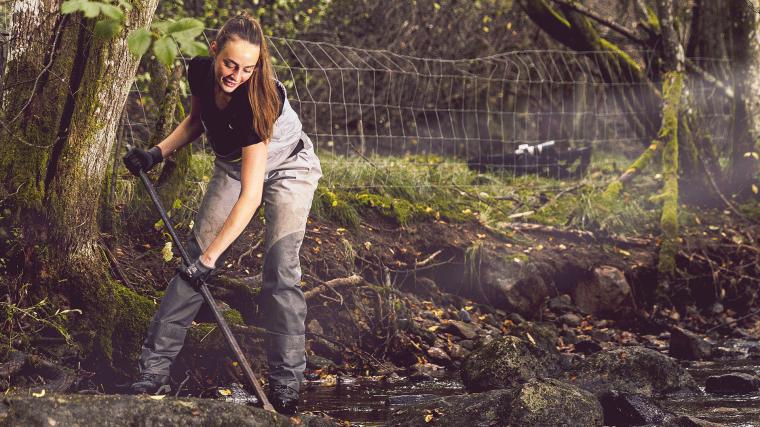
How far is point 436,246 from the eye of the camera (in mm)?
7086

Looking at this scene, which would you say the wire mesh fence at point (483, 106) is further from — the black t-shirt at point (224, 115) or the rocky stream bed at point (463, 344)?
the black t-shirt at point (224, 115)

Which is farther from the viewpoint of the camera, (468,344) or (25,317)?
(468,344)

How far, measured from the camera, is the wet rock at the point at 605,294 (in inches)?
282

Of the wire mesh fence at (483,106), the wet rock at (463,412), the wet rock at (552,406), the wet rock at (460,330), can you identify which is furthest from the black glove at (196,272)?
the wire mesh fence at (483,106)

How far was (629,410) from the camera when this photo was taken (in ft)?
14.2

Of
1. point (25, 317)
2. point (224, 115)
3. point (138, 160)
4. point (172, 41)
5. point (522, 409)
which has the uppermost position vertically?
point (172, 41)

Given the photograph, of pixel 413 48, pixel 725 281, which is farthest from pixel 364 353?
pixel 413 48

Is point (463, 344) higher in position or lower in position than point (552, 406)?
lower

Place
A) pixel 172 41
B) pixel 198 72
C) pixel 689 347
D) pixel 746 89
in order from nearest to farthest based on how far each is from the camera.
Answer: pixel 172 41
pixel 198 72
pixel 689 347
pixel 746 89

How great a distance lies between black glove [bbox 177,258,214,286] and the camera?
4.02 meters

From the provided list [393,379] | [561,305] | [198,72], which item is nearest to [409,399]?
[393,379]

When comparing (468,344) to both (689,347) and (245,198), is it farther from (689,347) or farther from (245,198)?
(245,198)

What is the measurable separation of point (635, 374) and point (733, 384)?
1.69ft

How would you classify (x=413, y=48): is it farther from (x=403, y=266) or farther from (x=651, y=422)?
(x=651, y=422)
